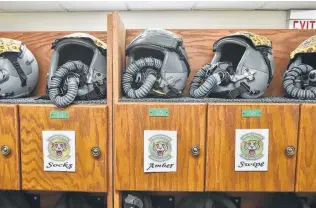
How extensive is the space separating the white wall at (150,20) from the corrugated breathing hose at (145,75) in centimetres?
288

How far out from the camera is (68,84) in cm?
107

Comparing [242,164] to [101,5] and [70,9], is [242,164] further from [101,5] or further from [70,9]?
[70,9]

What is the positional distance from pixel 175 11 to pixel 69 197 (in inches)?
125

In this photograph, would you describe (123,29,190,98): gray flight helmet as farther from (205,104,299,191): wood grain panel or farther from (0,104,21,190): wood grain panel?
(0,104,21,190): wood grain panel

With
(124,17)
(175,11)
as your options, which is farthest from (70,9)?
(175,11)

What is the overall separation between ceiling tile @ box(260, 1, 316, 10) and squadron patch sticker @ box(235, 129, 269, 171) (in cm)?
304

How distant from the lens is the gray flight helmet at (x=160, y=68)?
1.13 metres

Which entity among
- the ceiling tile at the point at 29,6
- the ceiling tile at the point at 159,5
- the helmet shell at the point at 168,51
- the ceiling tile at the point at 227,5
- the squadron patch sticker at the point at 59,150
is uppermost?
the ceiling tile at the point at 227,5

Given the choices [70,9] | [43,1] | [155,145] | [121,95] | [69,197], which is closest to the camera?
[155,145]

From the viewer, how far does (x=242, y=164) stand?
3.51 feet

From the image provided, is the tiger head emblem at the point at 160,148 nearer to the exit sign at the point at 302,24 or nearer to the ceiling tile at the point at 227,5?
the ceiling tile at the point at 227,5

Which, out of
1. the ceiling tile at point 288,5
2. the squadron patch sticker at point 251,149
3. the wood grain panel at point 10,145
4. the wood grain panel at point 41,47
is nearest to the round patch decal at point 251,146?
the squadron patch sticker at point 251,149

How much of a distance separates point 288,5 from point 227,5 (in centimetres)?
81

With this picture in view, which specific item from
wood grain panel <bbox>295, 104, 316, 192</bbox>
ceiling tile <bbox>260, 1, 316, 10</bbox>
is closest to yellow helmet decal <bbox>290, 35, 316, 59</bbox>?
wood grain panel <bbox>295, 104, 316, 192</bbox>
